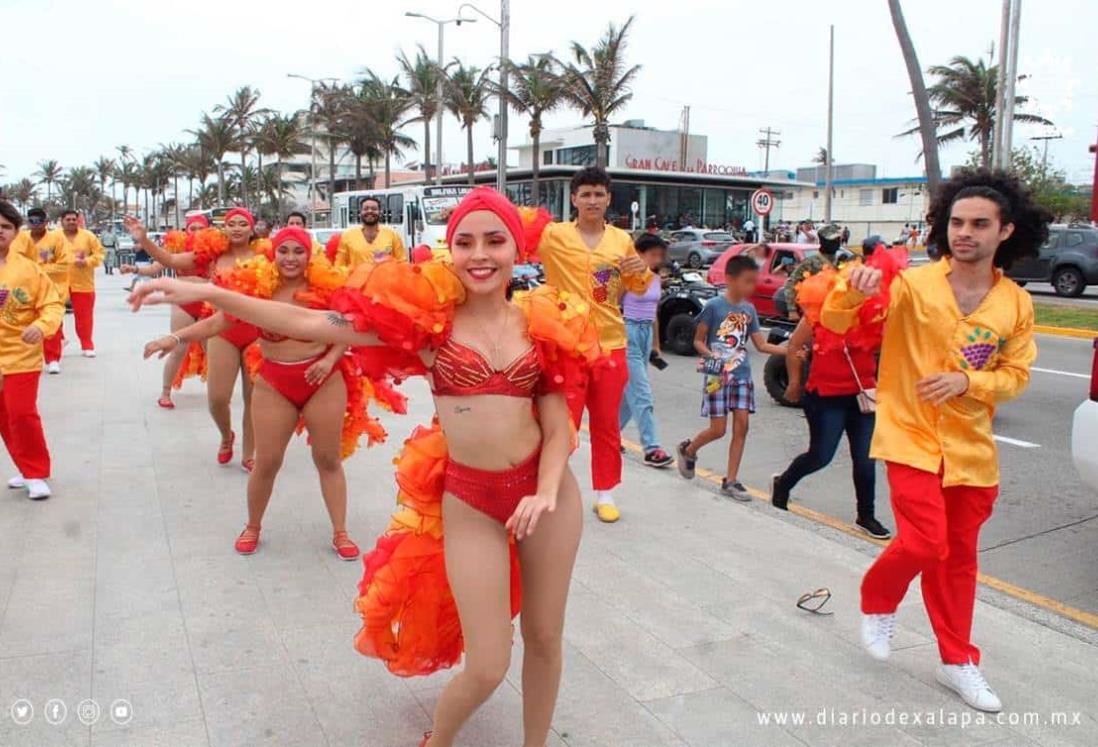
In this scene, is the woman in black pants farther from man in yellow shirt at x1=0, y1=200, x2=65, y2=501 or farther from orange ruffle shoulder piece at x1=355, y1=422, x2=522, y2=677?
man in yellow shirt at x1=0, y1=200, x2=65, y2=501

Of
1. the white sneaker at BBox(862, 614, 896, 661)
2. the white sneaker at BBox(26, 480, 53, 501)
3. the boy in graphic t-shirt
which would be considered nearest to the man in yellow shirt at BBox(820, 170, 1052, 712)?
the white sneaker at BBox(862, 614, 896, 661)

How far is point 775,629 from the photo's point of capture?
4.22 metres

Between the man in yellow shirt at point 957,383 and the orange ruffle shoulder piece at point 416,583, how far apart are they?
5.06ft

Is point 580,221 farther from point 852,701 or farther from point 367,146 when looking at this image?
point 367,146

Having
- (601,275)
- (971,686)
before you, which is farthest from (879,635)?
(601,275)

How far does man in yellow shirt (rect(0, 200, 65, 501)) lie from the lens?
5723mm

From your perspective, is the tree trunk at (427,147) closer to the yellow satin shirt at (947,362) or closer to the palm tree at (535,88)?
the palm tree at (535,88)

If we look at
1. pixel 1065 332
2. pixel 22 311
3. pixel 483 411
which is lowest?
pixel 1065 332

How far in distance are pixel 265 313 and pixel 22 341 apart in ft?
12.2

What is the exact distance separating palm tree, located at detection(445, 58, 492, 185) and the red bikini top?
4008cm

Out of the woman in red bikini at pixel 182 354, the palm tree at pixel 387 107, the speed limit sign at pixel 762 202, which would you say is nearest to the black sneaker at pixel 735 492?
the woman in red bikini at pixel 182 354

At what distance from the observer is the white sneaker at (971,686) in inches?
139

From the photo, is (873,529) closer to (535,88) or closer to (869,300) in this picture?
(869,300)

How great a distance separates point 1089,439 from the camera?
4.83 m
